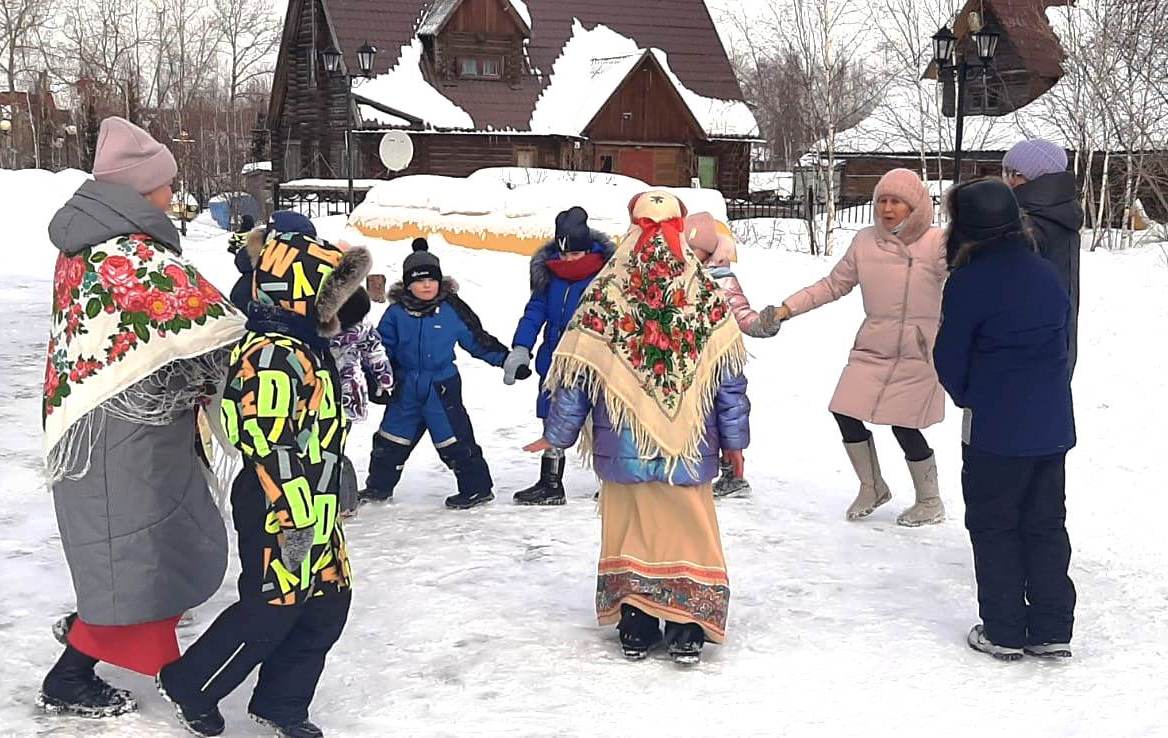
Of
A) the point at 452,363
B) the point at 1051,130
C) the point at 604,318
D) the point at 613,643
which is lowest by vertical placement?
the point at 613,643

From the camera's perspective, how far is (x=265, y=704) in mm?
3684

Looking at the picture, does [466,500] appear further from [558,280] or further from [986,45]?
[986,45]

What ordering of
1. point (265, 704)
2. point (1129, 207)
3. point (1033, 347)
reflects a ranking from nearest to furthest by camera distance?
point (265, 704) < point (1033, 347) < point (1129, 207)

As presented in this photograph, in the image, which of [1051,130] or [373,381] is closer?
[373,381]

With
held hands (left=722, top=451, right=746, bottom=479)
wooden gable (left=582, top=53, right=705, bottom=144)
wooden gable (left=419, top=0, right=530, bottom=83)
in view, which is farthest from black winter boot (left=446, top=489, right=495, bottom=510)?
wooden gable (left=419, top=0, right=530, bottom=83)

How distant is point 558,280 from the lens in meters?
6.58

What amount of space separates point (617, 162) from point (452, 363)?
24910 millimetres

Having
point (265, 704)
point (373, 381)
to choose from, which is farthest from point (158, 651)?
point (373, 381)

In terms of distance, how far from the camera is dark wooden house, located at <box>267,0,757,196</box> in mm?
29016

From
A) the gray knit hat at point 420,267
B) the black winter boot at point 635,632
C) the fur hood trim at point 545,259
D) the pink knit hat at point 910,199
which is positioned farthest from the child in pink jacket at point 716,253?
the black winter boot at point 635,632

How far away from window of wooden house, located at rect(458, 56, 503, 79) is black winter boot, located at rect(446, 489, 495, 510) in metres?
24.3

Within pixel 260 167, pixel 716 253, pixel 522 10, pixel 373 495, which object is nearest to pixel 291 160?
pixel 260 167

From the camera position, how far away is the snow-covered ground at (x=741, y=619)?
4.04 m

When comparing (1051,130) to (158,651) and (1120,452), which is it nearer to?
(1120,452)
